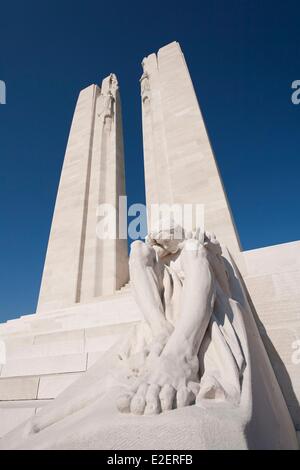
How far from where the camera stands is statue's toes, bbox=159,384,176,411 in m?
0.99

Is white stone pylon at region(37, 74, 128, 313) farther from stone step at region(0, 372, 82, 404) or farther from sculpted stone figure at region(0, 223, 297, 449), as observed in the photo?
sculpted stone figure at region(0, 223, 297, 449)

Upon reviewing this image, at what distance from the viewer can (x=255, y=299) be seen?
8.51 feet

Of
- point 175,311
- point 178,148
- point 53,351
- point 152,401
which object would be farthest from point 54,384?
point 178,148

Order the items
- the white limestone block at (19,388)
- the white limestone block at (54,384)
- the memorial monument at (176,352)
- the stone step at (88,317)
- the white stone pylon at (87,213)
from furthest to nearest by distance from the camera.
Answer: the white stone pylon at (87,213) < the stone step at (88,317) < the white limestone block at (19,388) < the white limestone block at (54,384) < the memorial monument at (176,352)

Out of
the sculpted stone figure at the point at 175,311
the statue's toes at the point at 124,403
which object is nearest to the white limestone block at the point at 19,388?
the sculpted stone figure at the point at 175,311

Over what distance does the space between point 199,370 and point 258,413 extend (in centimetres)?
32

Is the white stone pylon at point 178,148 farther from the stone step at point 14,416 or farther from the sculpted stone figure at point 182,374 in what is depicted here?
the stone step at point 14,416

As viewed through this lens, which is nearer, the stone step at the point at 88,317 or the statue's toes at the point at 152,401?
the statue's toes at the point at 152,401

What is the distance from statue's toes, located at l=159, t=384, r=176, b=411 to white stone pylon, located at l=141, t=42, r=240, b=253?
3.41m

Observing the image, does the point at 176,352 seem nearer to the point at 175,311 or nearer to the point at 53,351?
the point at 175,311

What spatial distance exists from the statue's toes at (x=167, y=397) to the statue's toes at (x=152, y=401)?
0.02 m

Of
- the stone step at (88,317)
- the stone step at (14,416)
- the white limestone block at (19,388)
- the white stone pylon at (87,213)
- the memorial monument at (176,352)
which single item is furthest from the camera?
the white stone pylon at (87,213)

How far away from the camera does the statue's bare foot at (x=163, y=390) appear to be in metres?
0.98
